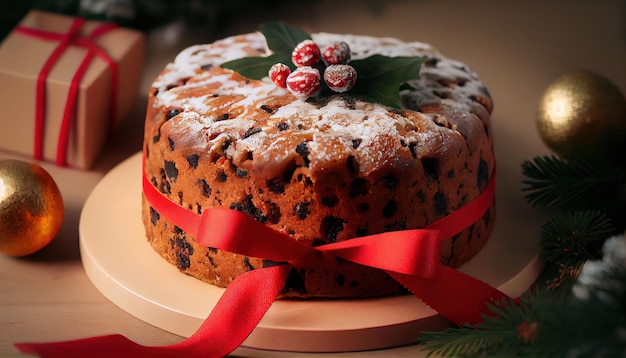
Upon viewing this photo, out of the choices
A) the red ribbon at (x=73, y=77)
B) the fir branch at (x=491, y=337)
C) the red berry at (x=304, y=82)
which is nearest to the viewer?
the fir branch at (x=491, y=337)

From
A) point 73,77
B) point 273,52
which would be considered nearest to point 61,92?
point 73,77

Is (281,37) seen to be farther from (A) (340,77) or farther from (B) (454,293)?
(B) (454,293)

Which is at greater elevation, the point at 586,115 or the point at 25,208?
the point at 586,115

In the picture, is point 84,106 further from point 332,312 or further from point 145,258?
point 332,312

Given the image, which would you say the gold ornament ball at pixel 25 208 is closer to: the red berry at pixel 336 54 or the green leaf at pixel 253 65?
the green leaf at pixel 253 65

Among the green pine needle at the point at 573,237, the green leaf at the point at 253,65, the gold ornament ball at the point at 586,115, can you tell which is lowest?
the green pine needle at the point at 573,237

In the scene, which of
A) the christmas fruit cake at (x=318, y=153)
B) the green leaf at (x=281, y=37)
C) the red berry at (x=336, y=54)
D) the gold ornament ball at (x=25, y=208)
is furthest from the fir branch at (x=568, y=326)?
the gold ornament ball at (x=25, y=208)

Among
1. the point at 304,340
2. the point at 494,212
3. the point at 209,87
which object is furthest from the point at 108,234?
the point at 494,212
